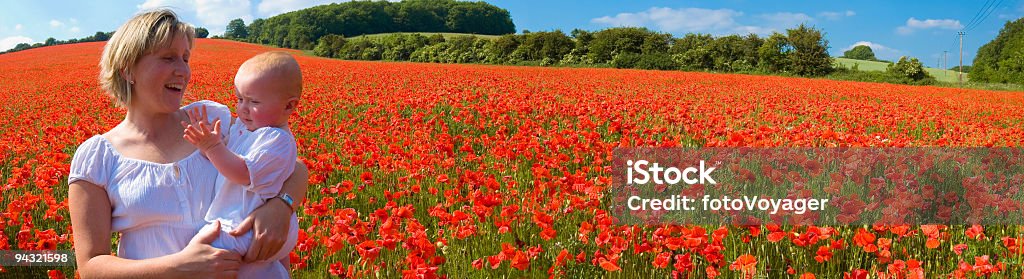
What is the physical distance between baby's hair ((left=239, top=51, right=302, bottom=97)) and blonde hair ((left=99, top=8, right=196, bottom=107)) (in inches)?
8.6

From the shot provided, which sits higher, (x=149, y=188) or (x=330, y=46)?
(x=330, y=46)

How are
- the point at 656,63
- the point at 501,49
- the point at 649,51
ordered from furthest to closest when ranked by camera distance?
the point at 501,49 → the point at 649,51 → the point at 656,63

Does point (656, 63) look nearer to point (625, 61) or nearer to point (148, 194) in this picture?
point (625, 61)

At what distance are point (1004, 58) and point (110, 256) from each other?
72360 millimetres

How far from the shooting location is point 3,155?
21.4 feet

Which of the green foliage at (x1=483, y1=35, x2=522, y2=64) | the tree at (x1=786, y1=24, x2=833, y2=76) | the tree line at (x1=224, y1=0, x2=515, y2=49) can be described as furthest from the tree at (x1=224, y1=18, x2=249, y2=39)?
the tree at (x1=786, y1=24, x2=833, y2=76)

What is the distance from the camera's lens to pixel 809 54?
42.1 meters

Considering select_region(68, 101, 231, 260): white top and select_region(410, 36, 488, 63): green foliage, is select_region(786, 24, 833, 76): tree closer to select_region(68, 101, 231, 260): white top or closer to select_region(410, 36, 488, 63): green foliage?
select_region(410, 36, 488, 63): green foliage

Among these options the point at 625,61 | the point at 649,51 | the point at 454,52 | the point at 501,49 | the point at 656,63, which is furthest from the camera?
the point at 454,52

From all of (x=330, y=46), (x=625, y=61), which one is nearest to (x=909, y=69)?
(x=625, y=61)

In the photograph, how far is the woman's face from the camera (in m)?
2.01

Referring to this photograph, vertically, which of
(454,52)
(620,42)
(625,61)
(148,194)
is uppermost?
(620,42)

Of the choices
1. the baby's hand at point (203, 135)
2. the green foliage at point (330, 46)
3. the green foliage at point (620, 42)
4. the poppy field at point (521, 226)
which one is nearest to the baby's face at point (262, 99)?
the baby's hand at point (203, 135)

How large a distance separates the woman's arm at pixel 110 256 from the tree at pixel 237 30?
82048 mm
